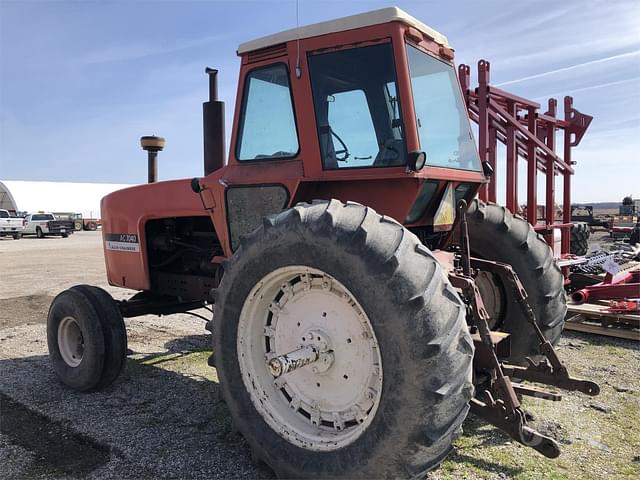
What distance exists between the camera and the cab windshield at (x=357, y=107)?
309cm

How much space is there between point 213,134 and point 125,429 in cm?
236

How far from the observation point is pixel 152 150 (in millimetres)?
5223

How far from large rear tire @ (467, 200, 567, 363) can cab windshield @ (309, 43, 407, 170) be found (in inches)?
51.3

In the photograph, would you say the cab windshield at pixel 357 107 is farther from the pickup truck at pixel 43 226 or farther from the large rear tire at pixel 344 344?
the pickup truck at pixel 43 226

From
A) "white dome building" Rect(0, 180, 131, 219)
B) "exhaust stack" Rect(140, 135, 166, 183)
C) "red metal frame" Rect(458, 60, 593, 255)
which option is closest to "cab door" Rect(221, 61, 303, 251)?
"exhaust stack" Rect(140, 135, 166, 183)

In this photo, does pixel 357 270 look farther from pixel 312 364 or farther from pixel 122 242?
pixel 122 242

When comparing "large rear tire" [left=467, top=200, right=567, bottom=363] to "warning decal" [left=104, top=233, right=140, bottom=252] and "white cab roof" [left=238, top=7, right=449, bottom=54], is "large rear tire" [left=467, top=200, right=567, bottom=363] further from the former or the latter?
"warning decal" [left=104, top=233, right=140, bottom=252]

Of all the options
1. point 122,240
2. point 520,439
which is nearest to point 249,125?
point 122,240

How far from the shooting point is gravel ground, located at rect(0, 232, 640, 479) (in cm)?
300

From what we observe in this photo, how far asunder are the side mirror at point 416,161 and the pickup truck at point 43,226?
114 ft

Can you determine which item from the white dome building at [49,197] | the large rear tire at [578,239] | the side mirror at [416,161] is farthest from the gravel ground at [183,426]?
the white dome building at [49,197]

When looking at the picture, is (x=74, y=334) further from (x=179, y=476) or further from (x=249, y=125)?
(x=249, y=125)

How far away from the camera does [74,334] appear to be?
4688mm

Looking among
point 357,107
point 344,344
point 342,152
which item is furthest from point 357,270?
point 357,107
